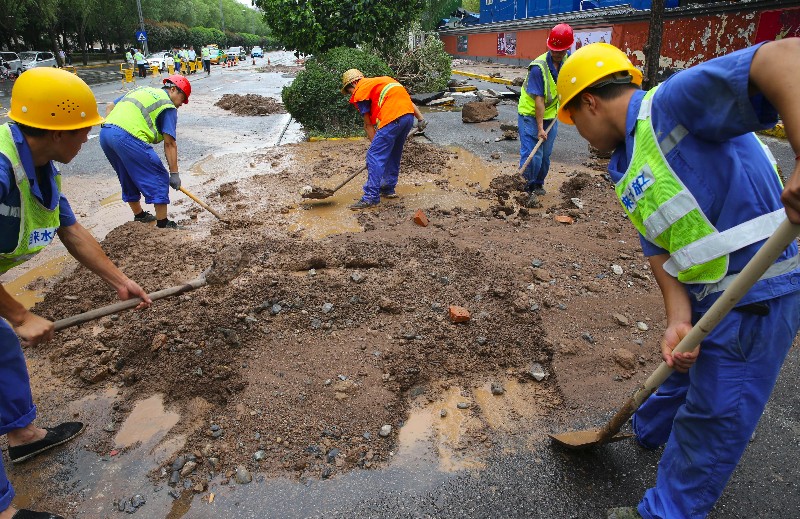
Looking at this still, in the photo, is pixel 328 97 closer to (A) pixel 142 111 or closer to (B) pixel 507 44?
(A) pixel 142 111

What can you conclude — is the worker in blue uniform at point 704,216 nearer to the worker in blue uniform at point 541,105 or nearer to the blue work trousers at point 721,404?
the blue work trousers at point 721,404

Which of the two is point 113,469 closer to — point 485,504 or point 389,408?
point 389,408

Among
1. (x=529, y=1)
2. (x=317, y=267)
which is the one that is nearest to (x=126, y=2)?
(x=529, y=1)

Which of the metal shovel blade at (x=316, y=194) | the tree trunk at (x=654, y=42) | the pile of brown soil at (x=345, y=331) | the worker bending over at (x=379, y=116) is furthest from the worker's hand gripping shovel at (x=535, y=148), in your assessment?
the tree trunk at (x=654, y=42)

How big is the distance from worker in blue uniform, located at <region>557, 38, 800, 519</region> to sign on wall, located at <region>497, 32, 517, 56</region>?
26314 millimetres

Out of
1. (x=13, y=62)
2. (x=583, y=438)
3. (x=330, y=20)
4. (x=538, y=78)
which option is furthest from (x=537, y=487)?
(x=13, y=62)

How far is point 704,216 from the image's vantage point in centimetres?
160

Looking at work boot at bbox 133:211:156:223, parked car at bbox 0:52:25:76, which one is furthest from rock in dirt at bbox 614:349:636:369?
parked car at bbox 0:52:25:76

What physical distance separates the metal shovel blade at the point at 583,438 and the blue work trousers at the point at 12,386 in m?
2.64

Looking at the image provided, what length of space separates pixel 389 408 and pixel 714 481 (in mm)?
1538

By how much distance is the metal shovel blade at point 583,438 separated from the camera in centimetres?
234

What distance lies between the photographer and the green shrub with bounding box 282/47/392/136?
33.9 ft

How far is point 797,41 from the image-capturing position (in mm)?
1288

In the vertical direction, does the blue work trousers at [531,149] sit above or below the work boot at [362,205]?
above
